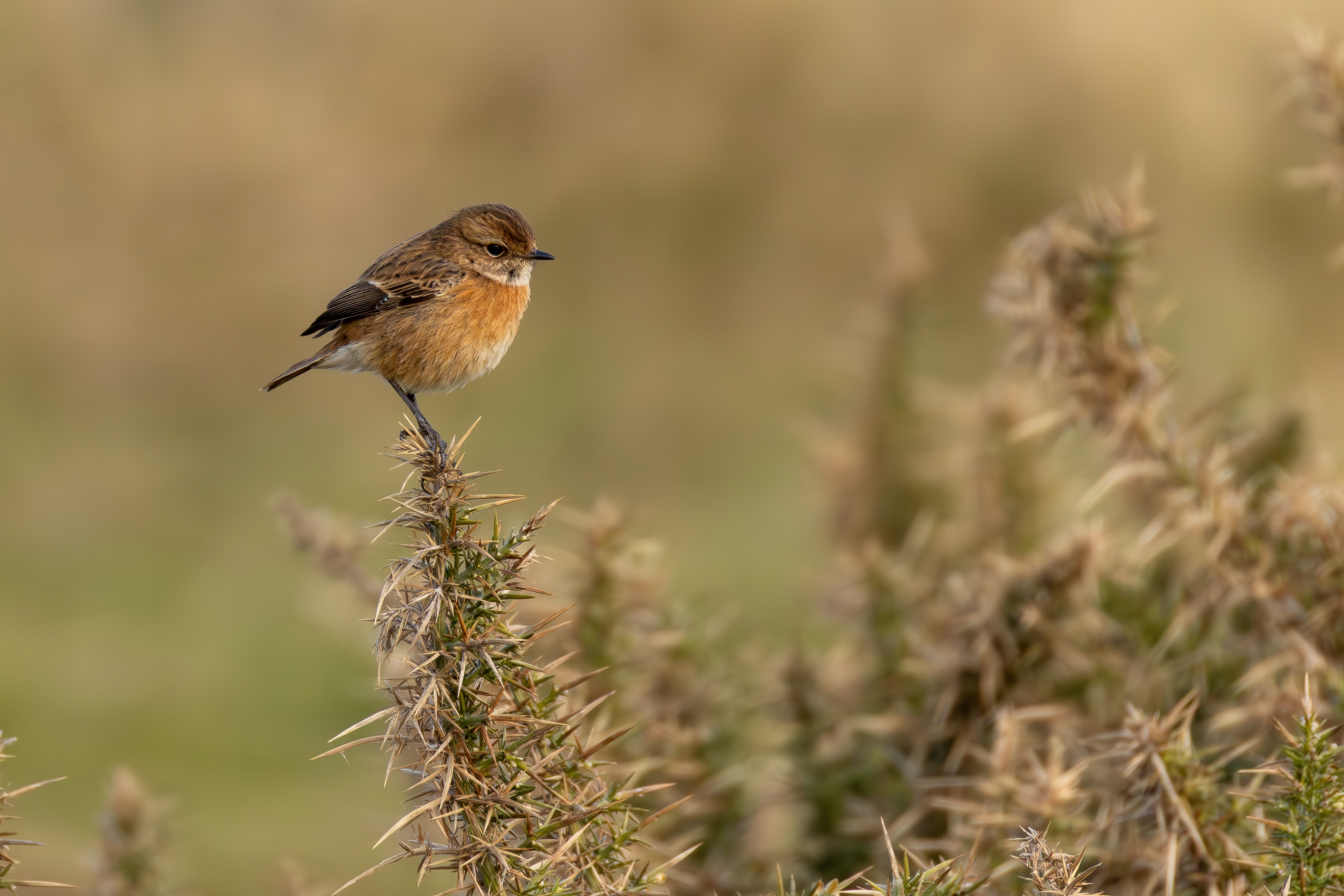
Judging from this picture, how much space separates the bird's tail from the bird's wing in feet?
0.27

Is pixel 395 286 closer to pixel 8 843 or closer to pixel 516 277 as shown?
pixel 516 277

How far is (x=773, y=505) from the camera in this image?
7.31m

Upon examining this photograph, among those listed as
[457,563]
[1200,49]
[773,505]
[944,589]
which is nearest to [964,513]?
[944,589]

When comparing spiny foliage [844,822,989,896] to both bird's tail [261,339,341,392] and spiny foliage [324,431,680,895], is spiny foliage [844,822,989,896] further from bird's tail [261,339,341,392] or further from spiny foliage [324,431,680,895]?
bird's tail [261,339,341,392]

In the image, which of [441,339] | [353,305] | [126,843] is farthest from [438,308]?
[126,843]

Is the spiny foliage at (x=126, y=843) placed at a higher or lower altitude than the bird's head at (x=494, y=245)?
lower

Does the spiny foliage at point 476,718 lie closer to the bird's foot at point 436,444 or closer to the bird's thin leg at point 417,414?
the bird's foot at point 436,444

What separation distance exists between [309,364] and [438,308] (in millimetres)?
402

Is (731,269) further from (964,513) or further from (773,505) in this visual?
(964,513)

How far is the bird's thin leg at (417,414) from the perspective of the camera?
84.1 inches

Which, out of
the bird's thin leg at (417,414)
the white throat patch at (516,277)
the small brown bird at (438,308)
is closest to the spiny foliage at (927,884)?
the bird's thin leg at (417,414)

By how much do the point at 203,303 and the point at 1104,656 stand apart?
20.9ft

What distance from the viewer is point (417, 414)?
114 inches

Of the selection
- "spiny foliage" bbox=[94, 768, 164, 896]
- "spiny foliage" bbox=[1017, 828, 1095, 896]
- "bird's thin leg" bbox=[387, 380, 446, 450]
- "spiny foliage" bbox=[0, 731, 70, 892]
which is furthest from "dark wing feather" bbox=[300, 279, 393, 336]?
"spiny foliage" bbox=[1017, 828, 1095, 896]
